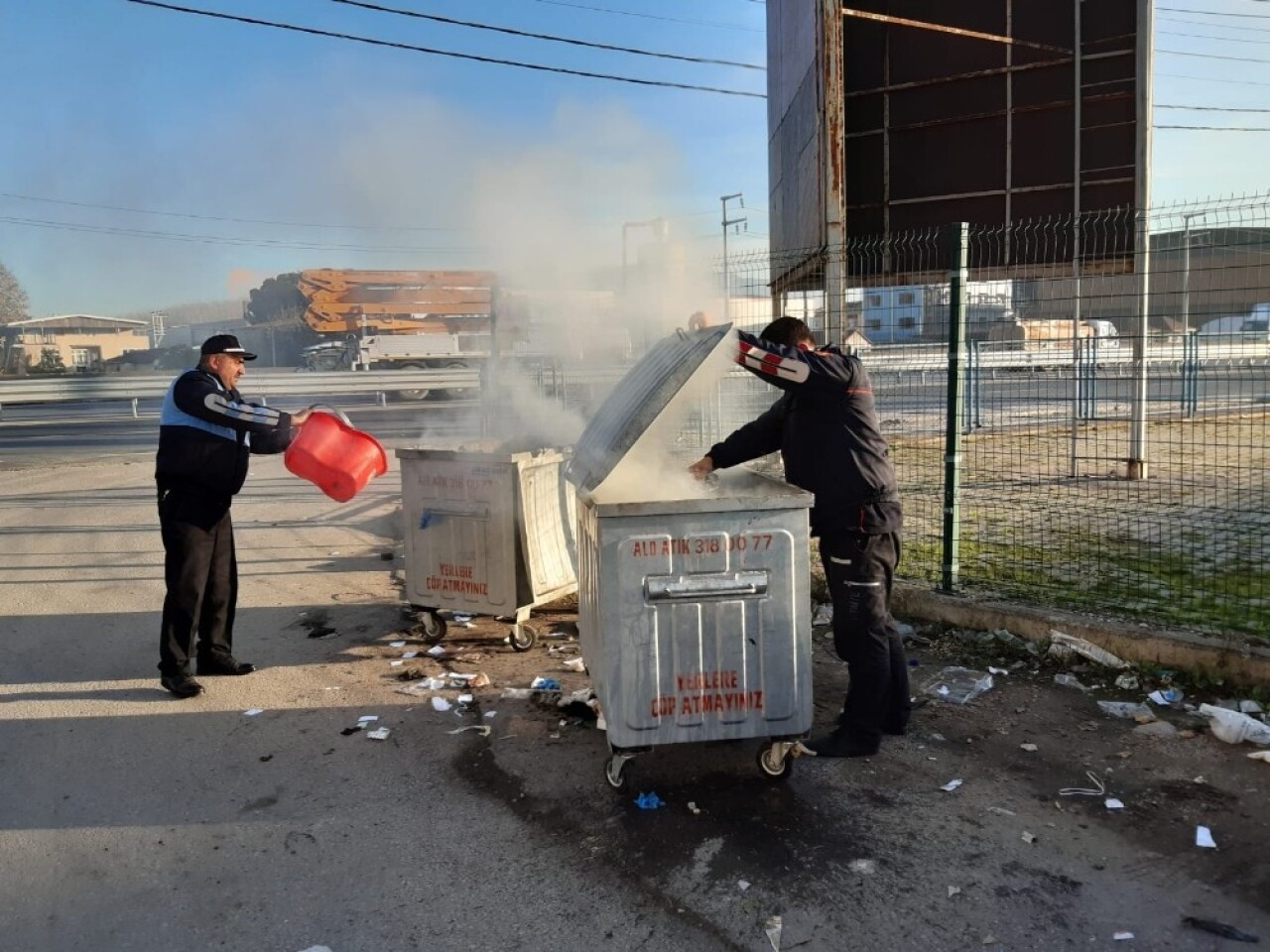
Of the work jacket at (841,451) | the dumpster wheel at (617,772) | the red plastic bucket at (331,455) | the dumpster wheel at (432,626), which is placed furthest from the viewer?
the dumpster wheel at (432,626)

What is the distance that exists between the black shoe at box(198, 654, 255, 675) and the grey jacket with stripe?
833mm

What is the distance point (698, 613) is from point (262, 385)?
16.9 meters

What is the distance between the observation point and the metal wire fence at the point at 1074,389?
5215 millimetres

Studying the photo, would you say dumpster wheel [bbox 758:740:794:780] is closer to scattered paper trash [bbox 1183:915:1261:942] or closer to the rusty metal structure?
scattered paper trash [bbox 1183:915:1261:942]

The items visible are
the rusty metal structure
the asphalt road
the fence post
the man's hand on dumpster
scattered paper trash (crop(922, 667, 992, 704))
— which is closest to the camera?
the asphalt road

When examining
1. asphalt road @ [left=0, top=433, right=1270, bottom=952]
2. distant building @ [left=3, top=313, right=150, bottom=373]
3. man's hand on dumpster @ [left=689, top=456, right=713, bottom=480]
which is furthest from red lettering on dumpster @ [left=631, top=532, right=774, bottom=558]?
distant building @ [left=3, top=313, right=150, bottom=373]

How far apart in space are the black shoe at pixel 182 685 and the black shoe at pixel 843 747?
122 inches

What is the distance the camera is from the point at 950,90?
8633 mm

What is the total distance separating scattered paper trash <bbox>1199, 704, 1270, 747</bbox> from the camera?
11.9ft

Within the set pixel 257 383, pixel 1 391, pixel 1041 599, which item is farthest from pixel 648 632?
pixel 1 391

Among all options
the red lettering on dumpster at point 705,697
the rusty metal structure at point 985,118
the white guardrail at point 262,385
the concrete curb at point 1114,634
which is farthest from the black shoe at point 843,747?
the white guardrail at point 262,385

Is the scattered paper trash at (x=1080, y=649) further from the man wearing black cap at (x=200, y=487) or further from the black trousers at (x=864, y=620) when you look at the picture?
the man wearing black cap at (x=200, y=487)

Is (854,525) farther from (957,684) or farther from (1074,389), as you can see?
(1074,389)

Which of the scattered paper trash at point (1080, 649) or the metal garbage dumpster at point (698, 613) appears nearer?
the metal garbage dumpster at point (698, 613)
